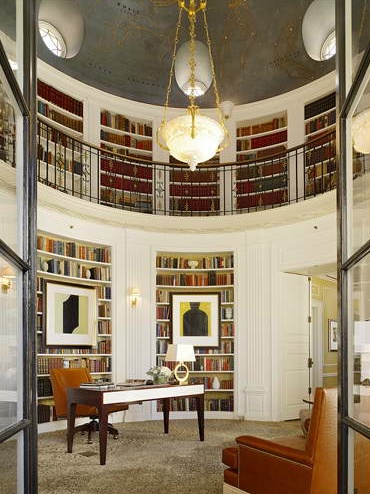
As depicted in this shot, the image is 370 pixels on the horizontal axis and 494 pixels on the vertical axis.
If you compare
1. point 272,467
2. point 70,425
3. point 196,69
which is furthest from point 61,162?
point 272,467

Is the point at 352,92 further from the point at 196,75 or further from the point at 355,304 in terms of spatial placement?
the point at 196,75

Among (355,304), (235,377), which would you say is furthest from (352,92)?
(235,377)

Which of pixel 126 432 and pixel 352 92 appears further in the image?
pixel 126 432

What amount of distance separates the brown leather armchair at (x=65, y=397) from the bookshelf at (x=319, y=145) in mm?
4703

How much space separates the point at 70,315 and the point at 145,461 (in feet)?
10.3

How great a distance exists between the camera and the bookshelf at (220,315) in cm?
931

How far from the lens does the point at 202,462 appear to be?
5.88 meters

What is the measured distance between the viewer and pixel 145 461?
5930 mm

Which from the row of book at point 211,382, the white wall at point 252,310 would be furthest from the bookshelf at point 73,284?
the row of book at point 211,382

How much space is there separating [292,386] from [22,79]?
8.45 m

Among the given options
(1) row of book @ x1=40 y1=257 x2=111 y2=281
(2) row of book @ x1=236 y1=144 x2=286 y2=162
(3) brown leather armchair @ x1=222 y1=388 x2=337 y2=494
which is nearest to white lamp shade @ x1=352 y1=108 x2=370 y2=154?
(3) brown leather armchair @ x1=222 y1=388 x2=337 y2=494

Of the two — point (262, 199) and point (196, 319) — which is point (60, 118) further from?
point (196, 319)

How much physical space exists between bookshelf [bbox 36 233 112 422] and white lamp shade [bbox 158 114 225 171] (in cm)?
274

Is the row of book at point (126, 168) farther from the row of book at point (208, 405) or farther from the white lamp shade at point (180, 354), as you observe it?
the row of book at point (208, 405)
